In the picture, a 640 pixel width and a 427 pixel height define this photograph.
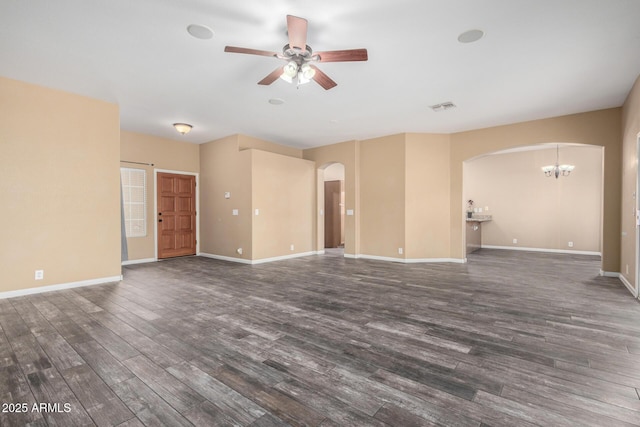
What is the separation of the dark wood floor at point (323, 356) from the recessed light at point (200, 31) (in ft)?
9.82

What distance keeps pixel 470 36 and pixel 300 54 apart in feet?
5.84

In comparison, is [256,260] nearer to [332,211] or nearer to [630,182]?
[332,211]

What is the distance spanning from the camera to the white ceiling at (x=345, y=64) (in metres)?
2.64

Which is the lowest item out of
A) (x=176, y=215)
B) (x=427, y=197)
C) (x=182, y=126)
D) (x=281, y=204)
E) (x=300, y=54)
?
(x=176, y=215)

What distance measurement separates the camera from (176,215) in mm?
7523

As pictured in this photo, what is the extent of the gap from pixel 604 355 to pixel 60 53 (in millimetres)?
6186

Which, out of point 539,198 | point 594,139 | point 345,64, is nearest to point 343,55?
point 345,64

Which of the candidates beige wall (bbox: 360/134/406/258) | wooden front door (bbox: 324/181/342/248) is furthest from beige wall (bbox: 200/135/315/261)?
beige wall (bbox: 360/134/406/258)

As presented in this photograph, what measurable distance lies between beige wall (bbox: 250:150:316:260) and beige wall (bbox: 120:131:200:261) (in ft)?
7.69

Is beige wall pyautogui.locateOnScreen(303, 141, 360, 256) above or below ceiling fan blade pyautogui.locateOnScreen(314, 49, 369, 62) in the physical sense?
below

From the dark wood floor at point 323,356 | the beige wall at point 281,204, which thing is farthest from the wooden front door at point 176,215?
the dark wood floor at point 323,356

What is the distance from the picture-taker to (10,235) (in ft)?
13.0

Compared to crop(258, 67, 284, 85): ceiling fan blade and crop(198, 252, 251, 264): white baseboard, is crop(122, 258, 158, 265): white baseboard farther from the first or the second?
crop(258, 67, 284, 85): ceiling fan blade

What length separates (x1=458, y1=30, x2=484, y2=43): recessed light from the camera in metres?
2.95
